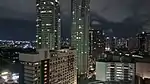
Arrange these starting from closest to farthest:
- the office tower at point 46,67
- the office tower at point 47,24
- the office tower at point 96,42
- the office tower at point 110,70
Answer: the office tower at point 46,67
the office tower at point 110,70
the office tower at point 47,24
the office tower at point 96,42

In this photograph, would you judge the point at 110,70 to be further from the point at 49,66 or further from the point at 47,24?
the point at 47,24

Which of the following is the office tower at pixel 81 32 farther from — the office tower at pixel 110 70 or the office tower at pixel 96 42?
the office tower at pixel 110 70

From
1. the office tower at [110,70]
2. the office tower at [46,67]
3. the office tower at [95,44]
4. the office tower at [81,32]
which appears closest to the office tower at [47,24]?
the office tower at [81,32]

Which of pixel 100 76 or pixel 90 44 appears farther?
pixel 90 44

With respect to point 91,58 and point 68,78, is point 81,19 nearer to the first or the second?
point 91,58

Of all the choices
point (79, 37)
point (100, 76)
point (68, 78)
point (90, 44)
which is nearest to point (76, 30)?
point (79, 37)

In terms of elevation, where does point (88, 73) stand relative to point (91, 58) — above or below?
below

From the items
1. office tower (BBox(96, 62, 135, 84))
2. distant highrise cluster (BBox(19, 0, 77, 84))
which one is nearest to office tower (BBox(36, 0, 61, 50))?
office tower (BBox(96, 62, 135, 84))

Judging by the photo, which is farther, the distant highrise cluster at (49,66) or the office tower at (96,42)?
the office tower at (96,42)

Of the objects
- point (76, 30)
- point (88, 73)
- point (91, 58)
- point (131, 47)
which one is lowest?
point (88, 73)
